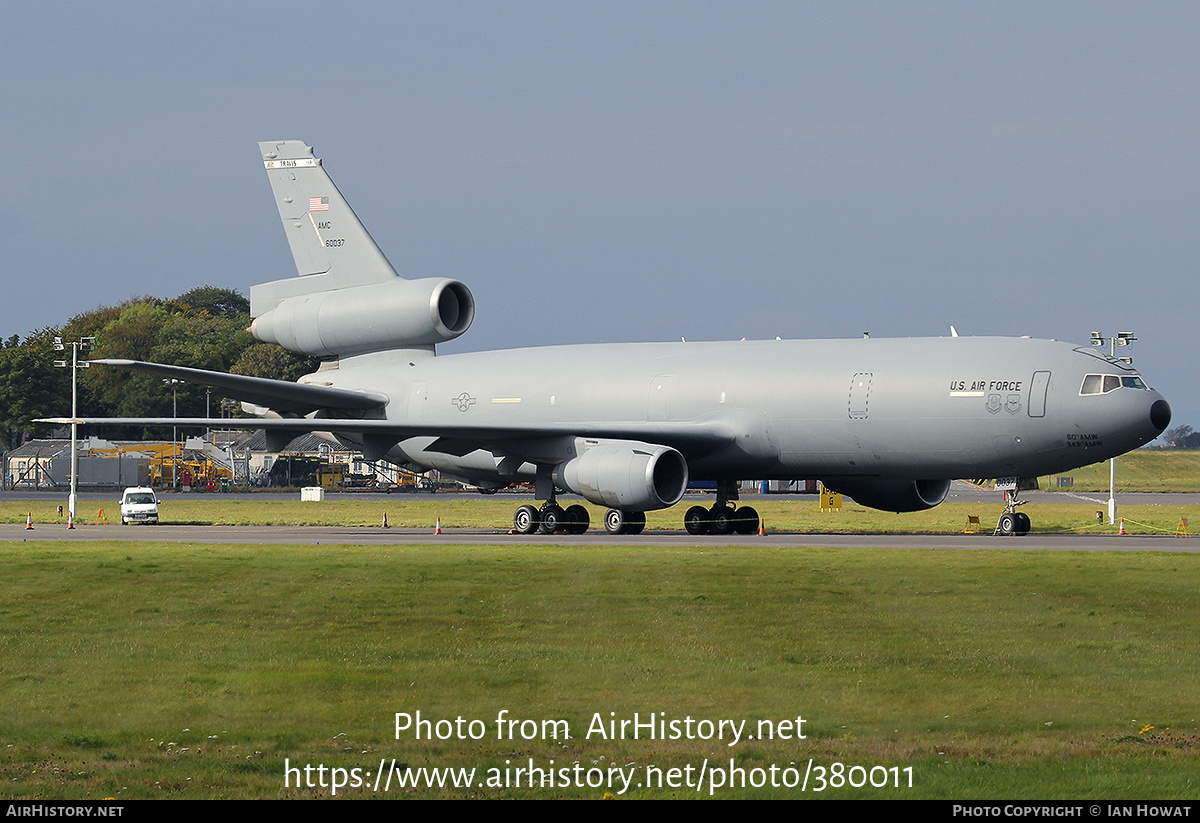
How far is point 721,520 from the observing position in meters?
38.3

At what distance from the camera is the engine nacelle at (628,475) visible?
112 ft

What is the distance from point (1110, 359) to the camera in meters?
32.8

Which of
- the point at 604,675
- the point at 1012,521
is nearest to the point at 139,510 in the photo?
the point at 1012,521

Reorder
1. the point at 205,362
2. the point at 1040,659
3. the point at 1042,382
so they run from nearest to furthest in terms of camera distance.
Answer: the point at 1040,659, the point at 1042,382, the point at 205,362

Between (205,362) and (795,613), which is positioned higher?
(205,362)

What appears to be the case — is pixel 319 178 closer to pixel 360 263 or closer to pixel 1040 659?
pixel 360 263

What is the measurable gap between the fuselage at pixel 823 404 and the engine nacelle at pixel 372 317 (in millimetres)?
1839

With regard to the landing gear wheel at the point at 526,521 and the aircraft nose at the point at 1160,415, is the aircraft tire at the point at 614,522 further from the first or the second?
the aircraft nose at the point at 1160,415

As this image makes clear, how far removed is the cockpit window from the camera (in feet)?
105

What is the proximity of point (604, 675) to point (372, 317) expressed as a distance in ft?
108

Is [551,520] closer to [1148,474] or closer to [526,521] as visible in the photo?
[526,521]

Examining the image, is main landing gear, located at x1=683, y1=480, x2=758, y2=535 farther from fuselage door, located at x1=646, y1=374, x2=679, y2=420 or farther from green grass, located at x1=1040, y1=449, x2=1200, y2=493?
green grass, located at x1=1040, y1=449, x2=1200, y2=493

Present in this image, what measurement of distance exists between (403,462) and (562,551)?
16954 millimetres
